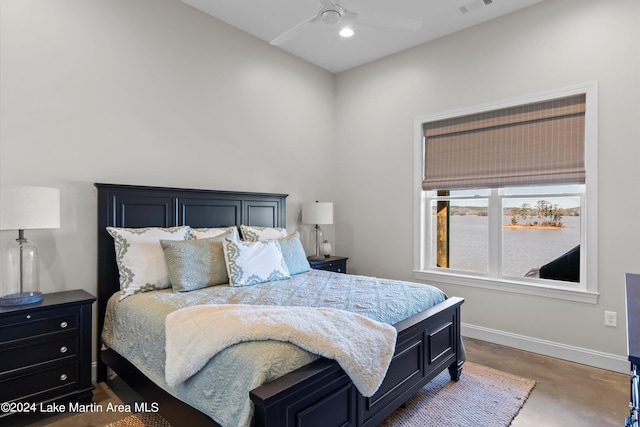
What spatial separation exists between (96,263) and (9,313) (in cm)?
76

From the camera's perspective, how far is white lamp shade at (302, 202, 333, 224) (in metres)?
4.28

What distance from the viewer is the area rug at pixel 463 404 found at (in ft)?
7.34

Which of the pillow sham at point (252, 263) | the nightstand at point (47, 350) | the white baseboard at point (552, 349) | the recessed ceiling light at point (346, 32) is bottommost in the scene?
the white baseboard at point (552, 349)

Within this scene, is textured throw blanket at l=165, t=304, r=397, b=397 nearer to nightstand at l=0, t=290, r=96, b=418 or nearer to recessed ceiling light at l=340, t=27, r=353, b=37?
nightstand at l=0, t=290, r=96, b=418

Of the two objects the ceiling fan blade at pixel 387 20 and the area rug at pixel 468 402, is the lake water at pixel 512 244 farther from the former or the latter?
the ceiling fan blade at pixel 387 20

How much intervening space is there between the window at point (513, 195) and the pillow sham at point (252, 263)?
6.12 feet

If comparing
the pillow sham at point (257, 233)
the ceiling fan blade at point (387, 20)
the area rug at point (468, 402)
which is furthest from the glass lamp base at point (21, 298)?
the ceiling fan blade at point (387, 20)

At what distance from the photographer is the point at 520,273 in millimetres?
3549

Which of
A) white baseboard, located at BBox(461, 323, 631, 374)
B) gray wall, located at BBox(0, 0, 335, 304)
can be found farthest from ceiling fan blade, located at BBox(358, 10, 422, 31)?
white baseboard, located at BBox(461, 323, 631, 374)

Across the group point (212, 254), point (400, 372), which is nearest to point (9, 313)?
point (212, 254)

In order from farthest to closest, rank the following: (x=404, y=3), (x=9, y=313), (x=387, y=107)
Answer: (x=387, y=107) → (x=404, y=3) → (x=9, y=313)

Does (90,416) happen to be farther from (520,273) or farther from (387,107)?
(387,107)

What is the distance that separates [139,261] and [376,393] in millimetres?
1894

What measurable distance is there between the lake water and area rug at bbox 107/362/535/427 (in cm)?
117
